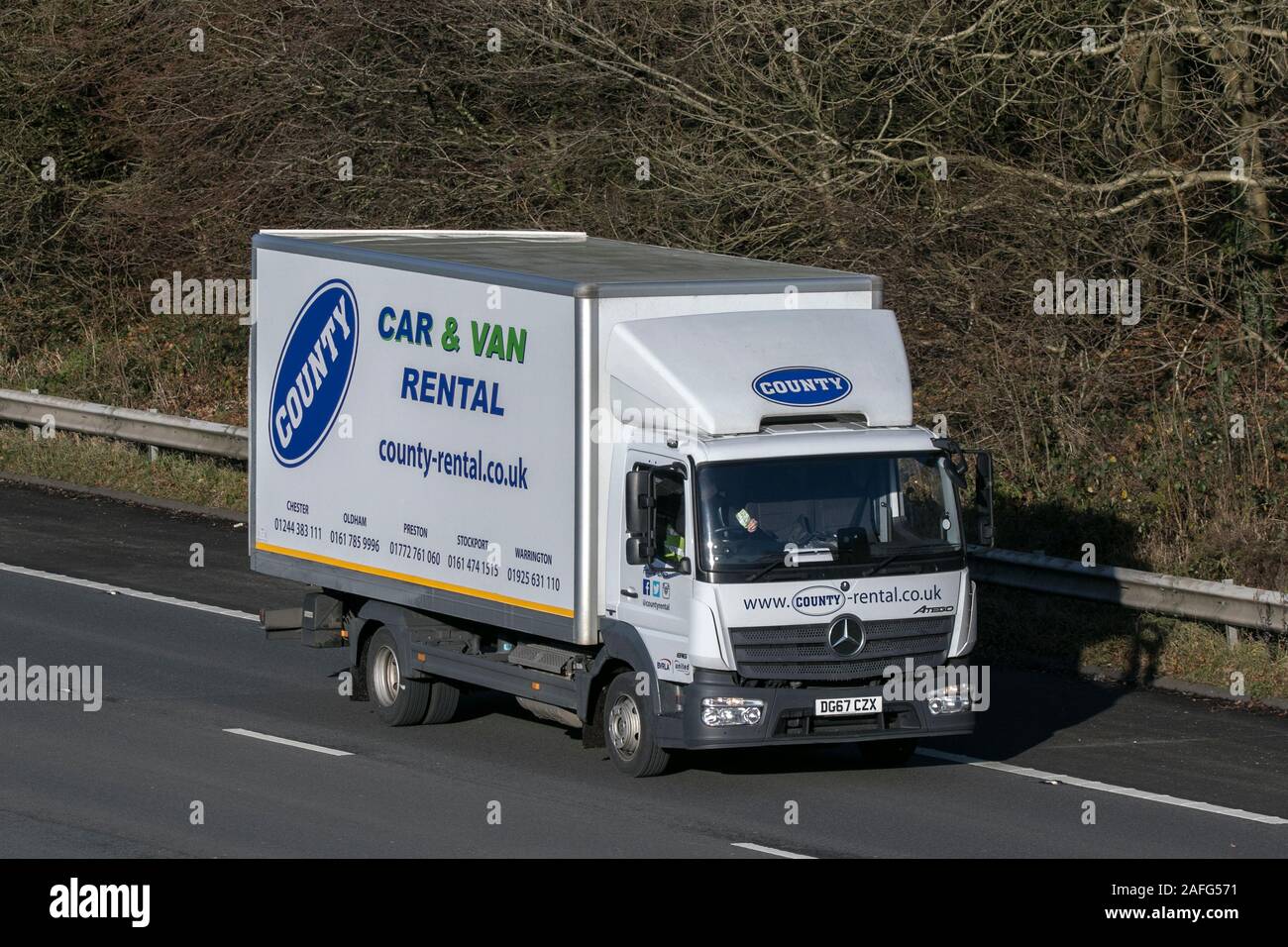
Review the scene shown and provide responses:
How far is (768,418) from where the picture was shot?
12648 millimetres

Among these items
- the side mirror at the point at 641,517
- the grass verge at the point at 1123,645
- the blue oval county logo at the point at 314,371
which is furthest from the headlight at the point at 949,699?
the blue oval county logo at the point at 314,371

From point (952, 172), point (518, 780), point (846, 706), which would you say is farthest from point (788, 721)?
point (952, 172)

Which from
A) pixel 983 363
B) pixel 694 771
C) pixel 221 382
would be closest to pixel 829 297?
pixel 694 771

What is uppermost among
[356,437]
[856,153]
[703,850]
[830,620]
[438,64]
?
[438,64]

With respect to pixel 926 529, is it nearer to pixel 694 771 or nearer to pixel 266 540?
pixel 694 771

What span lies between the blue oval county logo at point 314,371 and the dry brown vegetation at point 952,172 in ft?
23.6

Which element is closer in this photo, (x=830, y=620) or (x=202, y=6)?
(x=830, y=620)

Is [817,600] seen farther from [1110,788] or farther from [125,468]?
[125,468]

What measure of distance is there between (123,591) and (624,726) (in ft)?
25.7

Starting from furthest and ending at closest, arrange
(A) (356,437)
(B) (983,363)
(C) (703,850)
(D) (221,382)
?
1. (D) (221,382)
2. (B) (983,363)
3. (A) (356,437)
4. (C) (703,850)

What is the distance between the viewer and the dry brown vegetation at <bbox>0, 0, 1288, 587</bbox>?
65.4ft

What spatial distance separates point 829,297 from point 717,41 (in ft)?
32.2

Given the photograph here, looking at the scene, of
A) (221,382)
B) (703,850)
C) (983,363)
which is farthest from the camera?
(221,382)

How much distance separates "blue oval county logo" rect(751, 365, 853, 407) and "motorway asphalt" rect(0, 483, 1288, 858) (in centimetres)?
232
